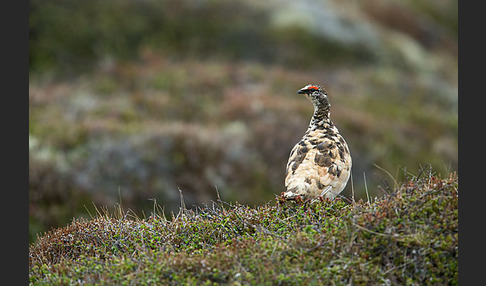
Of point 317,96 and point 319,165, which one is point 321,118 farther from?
point 319,165

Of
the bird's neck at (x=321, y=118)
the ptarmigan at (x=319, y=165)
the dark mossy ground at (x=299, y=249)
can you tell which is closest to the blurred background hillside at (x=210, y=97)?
the bird's neck at (x=321, y=118)

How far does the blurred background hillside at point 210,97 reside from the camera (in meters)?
14.2

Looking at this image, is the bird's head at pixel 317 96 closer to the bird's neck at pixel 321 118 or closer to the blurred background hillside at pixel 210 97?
the bird's neck at pixel 321 118

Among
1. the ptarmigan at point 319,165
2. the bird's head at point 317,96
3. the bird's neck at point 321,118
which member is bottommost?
the ptarmigan at point 319,165

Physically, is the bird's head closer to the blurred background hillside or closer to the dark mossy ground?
the dark mossy ground

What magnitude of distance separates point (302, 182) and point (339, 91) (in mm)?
14189

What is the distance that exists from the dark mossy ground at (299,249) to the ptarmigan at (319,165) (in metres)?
0.27

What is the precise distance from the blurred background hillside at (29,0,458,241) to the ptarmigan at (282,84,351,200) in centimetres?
600

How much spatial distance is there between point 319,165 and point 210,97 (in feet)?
38.9

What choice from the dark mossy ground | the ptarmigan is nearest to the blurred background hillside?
the ptarmigan

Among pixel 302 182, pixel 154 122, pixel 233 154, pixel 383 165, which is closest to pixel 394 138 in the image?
pixel 383 165

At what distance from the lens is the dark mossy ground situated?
4.74 metres

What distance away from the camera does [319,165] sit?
659cm

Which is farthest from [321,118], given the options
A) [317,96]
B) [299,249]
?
[299,249]
